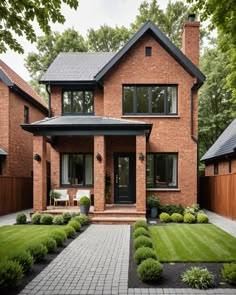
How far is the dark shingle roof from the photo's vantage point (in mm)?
17672

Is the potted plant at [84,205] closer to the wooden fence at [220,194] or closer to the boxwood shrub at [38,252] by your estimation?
the boxwood shrub at [38,252]

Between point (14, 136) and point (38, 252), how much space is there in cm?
1234

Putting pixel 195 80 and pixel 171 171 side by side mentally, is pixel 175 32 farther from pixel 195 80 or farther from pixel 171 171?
pixel 171 171

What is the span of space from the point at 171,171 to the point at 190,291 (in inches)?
435

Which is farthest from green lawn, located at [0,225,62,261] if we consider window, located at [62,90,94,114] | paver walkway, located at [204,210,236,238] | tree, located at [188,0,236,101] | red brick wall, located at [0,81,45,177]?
tree, located at [188,0,236,101]

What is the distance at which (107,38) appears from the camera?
34594 mm

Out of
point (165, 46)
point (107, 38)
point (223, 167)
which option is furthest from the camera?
point (107, 38)

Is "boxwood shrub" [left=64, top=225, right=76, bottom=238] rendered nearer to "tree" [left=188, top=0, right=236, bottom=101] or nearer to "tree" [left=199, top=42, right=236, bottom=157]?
"tree" [left=188, top=0, right=236, bottom=101]

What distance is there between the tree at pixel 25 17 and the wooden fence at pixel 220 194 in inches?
433

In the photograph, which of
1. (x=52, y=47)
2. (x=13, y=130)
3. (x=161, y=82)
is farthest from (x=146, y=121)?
(x=52, y=47)

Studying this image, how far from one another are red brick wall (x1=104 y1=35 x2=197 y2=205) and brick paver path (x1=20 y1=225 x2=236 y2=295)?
741cm

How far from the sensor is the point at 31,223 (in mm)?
13273

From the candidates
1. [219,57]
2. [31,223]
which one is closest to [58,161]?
[31,223]

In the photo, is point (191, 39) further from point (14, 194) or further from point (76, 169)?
point (14, 194)
